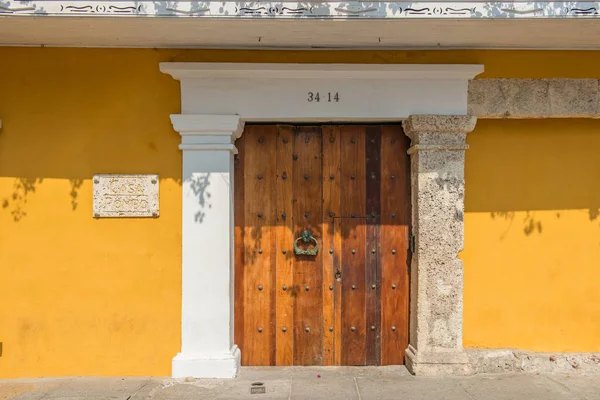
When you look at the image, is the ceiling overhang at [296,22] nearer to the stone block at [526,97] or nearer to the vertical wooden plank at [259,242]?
the stone block at [526,97]

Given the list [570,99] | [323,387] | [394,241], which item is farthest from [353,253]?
[570,99]

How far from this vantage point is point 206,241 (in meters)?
4.04

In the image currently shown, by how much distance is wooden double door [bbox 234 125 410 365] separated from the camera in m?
4.28

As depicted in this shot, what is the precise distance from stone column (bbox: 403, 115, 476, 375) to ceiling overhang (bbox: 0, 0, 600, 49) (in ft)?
2.37

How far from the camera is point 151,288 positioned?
4.07 meters

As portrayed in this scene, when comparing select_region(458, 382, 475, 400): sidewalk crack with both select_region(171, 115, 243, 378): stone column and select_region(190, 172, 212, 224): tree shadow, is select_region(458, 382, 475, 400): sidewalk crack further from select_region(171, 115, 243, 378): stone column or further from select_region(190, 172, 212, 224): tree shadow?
select_region(190, 172, 212, 224): tree shadow

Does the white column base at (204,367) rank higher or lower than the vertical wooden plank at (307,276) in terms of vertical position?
lower

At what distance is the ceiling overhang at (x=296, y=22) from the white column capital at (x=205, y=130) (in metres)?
0.56

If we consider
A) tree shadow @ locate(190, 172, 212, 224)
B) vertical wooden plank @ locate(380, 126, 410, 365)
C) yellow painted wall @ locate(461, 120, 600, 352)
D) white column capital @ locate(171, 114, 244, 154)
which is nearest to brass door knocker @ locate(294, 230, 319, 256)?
vertical wooden plank @ locate(380, 126, 410, 365)

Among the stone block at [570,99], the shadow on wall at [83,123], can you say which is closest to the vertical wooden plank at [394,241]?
the stone block at [570,99]

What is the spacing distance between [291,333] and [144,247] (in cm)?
135

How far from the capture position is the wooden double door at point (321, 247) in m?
4.28

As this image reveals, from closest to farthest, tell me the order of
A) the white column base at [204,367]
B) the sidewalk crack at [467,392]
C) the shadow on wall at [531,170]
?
the sidewalk crack at [467,392]
the white column base at [204,367]
the shadow on wall at [531,170]

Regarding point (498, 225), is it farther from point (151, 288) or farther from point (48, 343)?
point (48, 343)
